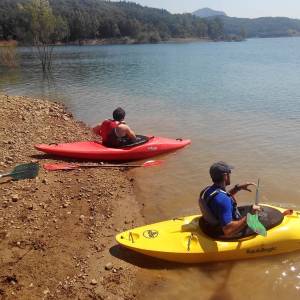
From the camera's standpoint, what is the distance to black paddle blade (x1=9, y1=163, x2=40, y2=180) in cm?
774

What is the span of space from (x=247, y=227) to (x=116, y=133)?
16.5ft

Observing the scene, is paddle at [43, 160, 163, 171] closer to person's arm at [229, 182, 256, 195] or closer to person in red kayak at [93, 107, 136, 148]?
person in red kayak at [93, 107, 136, 148]

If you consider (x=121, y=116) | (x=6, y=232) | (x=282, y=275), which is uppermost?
(x=121, y=116)

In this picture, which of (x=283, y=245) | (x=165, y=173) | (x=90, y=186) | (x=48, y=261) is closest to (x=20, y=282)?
(x=48, y=261)

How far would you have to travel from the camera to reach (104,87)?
924 inches

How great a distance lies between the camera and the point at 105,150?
9.93 metres

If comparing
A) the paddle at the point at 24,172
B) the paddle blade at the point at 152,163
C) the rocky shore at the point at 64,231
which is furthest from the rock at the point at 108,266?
the paddle blade at the point at 152,163

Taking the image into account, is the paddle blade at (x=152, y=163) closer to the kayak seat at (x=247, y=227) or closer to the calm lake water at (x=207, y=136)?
the calm lake water at (x=207, y=136)

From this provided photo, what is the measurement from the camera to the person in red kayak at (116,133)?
32.7ft

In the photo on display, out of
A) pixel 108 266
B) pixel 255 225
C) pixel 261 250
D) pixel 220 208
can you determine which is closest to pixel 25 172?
pixel 108 266

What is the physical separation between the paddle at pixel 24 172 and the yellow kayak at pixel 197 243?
2709mm

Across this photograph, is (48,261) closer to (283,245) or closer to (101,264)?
(101,264)

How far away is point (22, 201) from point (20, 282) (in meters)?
2.14

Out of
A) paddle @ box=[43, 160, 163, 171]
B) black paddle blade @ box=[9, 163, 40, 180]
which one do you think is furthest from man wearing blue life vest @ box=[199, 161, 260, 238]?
paddle @ box=[43, 160, 163, 171]
